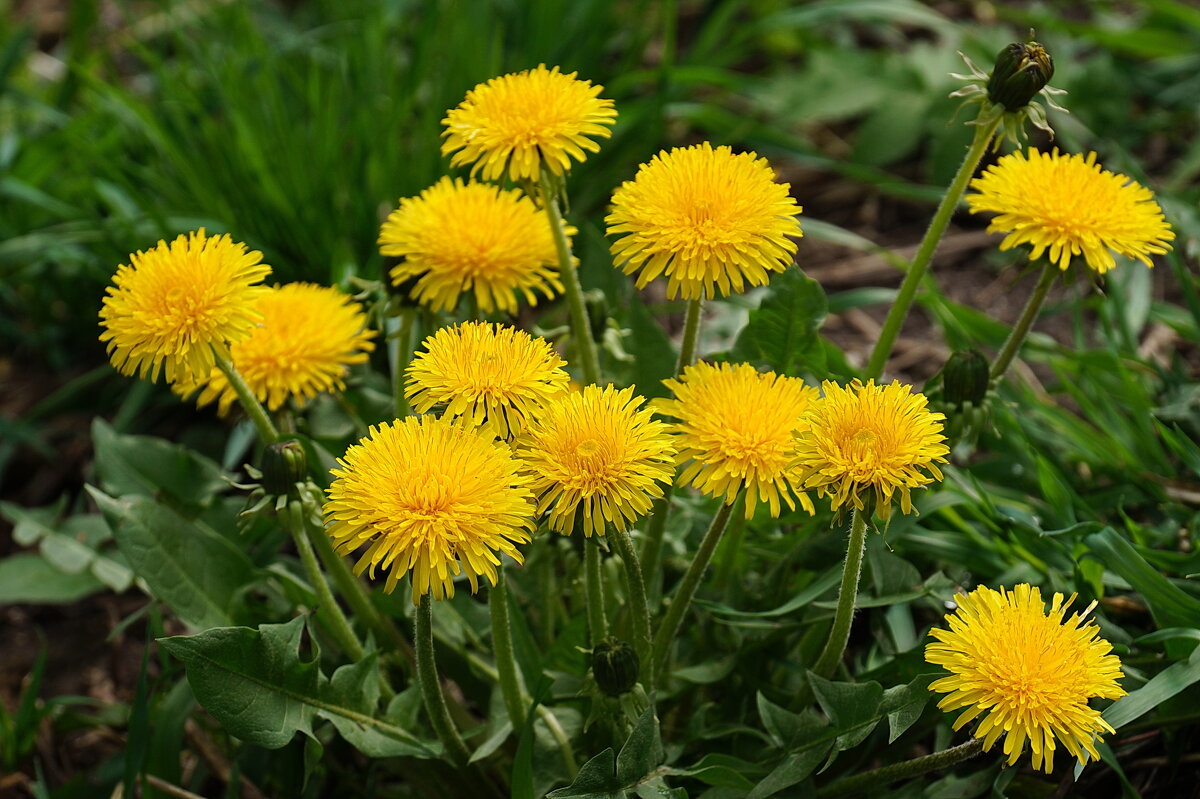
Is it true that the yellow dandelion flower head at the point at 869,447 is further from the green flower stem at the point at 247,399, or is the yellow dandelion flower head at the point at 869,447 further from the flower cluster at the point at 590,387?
the green flower stem at the point at 247,399

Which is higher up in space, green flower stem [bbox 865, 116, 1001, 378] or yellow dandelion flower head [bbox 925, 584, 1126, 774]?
green flower stem [bbox 865, 116, 1001, 378]

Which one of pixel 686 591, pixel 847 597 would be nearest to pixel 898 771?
pixel 847 597

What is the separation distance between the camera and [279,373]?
5.29ft

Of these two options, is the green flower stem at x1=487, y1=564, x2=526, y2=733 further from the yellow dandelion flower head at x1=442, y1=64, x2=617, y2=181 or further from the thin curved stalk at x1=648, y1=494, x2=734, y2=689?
the yellow dandelion flower head at x1=442, y1=64, x2=617, y2=181

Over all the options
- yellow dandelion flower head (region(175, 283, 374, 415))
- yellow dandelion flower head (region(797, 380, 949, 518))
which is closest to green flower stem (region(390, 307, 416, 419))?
yellow dandelion flower head (region(175, 283, 374, 415))

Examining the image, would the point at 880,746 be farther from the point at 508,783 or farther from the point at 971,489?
the point at 508,783

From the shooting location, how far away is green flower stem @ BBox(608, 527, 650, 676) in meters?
1.31

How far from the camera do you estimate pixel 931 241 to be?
1580mm

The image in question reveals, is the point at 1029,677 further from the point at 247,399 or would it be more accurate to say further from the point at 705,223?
the point at 247,399

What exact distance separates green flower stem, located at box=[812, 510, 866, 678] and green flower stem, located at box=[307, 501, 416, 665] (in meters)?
0.62

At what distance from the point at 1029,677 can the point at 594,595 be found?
1.78ft

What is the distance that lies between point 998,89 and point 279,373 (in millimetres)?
1054

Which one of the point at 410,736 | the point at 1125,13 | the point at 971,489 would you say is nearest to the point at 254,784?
the point at 410,736

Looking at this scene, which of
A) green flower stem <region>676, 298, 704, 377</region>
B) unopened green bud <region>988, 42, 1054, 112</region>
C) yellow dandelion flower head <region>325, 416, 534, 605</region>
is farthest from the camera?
green flower stem <region>676, 298, 704, 377</region>
